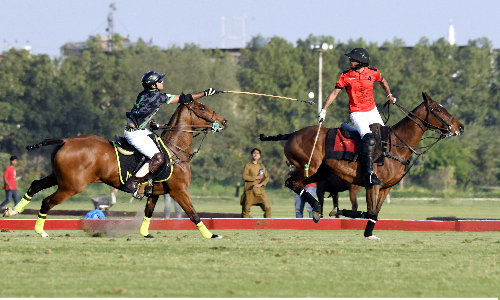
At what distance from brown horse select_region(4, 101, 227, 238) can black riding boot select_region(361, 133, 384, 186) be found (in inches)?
91.1

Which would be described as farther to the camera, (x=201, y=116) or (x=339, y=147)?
(x=201, y=116)

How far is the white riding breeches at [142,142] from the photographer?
11352 mm

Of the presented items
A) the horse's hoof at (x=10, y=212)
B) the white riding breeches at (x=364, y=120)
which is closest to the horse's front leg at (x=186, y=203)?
the horse's hoof at (x=10, y=212)

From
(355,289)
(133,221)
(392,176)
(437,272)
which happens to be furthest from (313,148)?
(355,289)

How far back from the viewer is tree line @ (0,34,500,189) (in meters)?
57.9

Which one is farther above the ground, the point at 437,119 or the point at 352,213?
the point at 437,119

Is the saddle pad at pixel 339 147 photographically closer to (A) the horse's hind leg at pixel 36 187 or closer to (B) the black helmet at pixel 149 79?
(B) the black helmet at pixel 149 79

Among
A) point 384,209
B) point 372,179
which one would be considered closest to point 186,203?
point 372,179

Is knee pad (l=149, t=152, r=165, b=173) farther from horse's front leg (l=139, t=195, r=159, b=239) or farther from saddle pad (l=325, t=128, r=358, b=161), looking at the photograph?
saddle pad (l=325, t=128, r=358, b=161)

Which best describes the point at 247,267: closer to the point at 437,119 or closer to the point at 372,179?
the point at 372,179

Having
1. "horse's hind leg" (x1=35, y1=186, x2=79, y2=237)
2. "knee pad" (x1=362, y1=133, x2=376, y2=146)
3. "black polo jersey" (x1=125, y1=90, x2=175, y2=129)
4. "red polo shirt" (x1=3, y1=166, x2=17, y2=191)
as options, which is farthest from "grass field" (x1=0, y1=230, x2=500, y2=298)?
"red polo shirt" (x1=3, y1=166, x2=17, y2=191)

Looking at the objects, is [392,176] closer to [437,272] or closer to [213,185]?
[437,272]

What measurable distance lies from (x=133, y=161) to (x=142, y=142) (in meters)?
0.31

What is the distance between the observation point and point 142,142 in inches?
447
